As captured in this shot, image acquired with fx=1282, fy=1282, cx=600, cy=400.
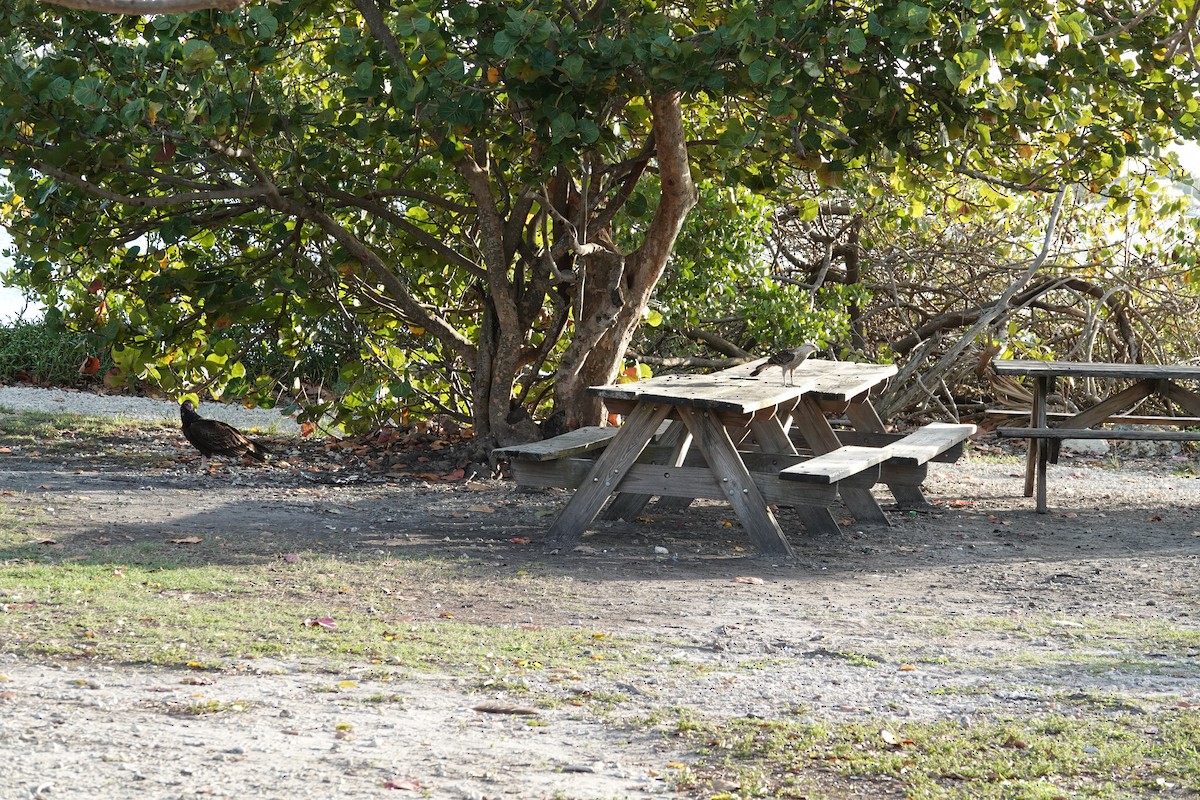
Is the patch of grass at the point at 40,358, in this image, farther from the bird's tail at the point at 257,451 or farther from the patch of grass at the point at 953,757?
the patch of grass at the point at 953,757

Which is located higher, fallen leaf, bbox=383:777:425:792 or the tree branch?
the tree branch

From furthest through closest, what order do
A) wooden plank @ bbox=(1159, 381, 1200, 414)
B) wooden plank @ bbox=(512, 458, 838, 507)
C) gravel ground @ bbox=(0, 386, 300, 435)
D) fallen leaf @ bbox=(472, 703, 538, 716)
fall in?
gravel ground @ bbox=(0, 386, 300, 435)
wooden plank @ bbox=(1159, 381, 1200, 414)
wooden plank @ bbox=(512, 458, 838, 507)
fallen leaf @ bbox=(472, 703, 538, 716)

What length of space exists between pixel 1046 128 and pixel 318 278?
16.6 ft

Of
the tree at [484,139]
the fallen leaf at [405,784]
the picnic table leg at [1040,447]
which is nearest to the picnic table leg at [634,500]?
the tree at [484,139]

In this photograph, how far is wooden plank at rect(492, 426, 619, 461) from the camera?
21.9ft

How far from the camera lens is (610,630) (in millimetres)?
4828

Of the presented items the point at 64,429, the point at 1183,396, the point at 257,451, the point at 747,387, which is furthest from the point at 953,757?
the point at 64,429

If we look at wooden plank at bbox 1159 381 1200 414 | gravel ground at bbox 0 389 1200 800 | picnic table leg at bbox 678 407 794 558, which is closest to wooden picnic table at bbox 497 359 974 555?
picnic table leg at bbox 678 407 794 558

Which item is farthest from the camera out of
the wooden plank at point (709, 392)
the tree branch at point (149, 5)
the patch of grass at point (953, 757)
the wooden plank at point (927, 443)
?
the wooden plank at point (927, 443)

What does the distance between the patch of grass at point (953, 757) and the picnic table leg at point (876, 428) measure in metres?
4.62

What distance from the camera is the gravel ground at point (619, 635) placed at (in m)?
3.16

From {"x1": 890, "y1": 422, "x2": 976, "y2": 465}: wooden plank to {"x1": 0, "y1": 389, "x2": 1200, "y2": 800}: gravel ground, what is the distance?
1.63 feet

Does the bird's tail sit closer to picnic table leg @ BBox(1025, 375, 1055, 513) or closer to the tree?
the tree

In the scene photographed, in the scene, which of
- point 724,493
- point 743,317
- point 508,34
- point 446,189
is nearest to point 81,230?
point 446,189
